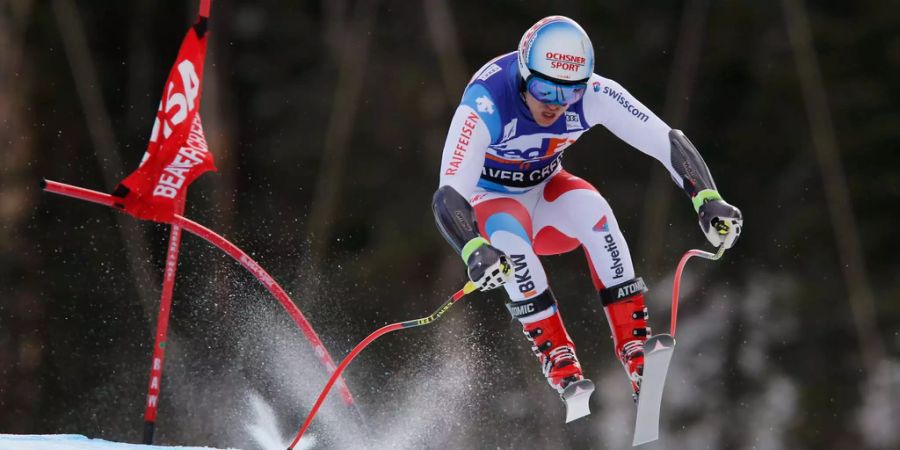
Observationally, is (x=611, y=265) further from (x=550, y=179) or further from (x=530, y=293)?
(x=550, y=179)

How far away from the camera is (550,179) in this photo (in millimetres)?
4645

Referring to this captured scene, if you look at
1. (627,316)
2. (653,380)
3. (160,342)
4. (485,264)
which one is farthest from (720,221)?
(160,342)

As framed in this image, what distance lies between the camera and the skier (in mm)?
4133

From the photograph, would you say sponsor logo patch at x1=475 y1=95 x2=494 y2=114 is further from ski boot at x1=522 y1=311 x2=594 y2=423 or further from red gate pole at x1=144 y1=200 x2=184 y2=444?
red gate pole at x1=144 y1=200 x2=184 y2=444

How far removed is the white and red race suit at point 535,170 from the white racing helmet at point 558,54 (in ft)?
0.55

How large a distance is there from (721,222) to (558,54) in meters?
0.93

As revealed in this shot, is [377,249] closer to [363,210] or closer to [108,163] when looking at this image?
[363,210]

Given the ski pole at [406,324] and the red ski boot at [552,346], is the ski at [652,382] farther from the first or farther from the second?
the ski pole at [406,324]

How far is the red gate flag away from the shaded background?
2189 mm

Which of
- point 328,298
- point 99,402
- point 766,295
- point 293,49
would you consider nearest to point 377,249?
point 328,298

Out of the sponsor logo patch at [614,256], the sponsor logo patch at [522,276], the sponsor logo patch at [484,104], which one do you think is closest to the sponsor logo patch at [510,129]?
the sponsor logo patch at [484,104]

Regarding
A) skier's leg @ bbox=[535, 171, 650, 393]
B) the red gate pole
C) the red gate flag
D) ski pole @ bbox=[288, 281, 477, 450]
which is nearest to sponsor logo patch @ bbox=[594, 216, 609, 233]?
skier's leg @ bbox=[535, 171, 650, 393]

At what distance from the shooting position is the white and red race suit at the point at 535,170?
4246 mm

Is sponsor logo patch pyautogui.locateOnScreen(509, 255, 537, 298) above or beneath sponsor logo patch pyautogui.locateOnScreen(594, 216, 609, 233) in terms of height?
beneath
